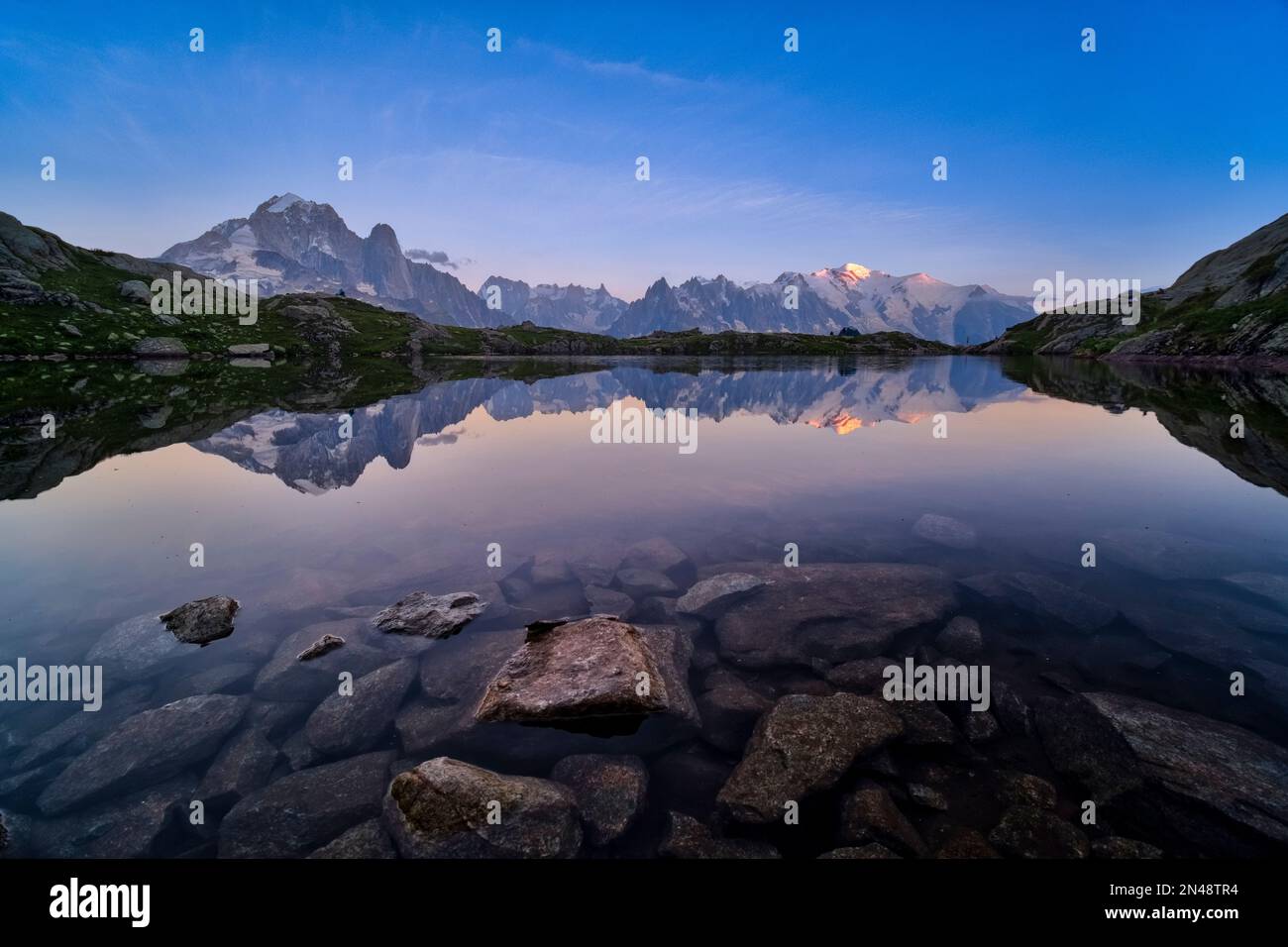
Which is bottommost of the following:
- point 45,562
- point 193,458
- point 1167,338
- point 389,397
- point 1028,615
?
point 1028,615

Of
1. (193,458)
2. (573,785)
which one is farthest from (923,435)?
(193,458)

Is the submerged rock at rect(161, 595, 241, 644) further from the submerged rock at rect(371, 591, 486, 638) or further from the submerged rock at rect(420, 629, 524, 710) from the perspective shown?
the submerged rock at rect(420, 629, 524, 710)

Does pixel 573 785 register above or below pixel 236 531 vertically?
below

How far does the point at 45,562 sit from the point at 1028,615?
2759 cm

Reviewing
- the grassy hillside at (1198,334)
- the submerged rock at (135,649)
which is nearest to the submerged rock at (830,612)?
the submerged rock at (135,649)

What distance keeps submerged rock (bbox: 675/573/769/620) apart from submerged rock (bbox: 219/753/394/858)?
25.5 feet

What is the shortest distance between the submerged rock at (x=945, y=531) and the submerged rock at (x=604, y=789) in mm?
13946

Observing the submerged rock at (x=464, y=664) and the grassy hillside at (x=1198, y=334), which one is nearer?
the submerged rock at (x=464, y=664)

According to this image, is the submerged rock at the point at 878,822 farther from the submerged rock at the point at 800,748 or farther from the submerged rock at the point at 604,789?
the submerged rock at the point at 604,789

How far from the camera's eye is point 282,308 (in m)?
171

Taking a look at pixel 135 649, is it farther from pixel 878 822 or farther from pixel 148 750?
pixel 878 822

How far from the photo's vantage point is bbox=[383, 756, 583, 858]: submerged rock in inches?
286

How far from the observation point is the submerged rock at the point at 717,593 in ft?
46.0
